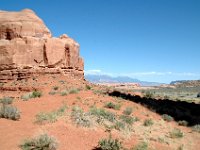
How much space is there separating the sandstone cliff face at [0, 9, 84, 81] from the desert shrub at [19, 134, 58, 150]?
21.8 m

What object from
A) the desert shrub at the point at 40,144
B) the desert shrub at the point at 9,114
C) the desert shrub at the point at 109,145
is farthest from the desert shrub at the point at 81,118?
the desert shrub at the point at 40,144

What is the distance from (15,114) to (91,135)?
146 inches

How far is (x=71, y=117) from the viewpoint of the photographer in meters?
15.8

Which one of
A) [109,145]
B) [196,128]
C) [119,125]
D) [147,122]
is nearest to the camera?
[109,145]

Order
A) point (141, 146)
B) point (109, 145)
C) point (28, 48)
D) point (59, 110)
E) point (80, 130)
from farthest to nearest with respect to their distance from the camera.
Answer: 1. point (28, 48)
2. point (59, 110)
3. point (80, 130)
4. point (141, 146)
5. point (109, 145)

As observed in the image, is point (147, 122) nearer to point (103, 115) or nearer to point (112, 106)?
point (103, 115)

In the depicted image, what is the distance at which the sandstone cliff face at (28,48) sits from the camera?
3181 centimetres

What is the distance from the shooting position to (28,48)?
1267 inches

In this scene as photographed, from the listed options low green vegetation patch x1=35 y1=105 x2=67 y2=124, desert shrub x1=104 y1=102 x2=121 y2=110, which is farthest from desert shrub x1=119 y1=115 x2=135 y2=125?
low green vegetation patch x1=35 y1=105 x2=67 y2=124

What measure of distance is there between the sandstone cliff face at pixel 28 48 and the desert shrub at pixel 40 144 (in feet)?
71.5

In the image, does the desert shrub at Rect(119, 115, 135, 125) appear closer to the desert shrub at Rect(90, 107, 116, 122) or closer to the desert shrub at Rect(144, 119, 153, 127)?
the desert shrub at Rect(90, 107, 116, 122)

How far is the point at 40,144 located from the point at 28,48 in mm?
22873

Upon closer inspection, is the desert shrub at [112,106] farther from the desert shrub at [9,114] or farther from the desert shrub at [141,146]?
the desert shrub at [9,114]

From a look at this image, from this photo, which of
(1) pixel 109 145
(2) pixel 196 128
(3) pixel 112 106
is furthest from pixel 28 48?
(1) pixel 109 145
